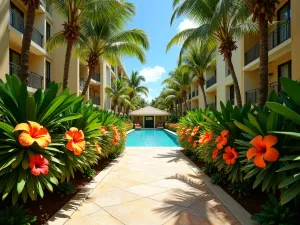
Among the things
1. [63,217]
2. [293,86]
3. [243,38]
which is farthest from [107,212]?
[243,38]

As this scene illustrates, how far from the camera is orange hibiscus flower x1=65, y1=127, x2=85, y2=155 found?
3.76 meters

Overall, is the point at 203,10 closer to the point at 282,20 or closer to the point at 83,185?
the point at 282,20

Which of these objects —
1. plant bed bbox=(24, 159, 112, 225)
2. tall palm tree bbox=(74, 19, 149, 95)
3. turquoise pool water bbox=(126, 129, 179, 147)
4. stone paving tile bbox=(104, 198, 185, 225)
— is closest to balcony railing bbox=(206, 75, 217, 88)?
turquoise pool water bbox=(126, 129, 179, 147)

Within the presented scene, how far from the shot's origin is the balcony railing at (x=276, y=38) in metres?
12.6

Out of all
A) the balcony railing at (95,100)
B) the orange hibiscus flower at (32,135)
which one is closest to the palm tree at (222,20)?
the orange hibiscus flower at (32,135)

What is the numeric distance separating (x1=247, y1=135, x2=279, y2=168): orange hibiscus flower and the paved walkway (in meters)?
1.23

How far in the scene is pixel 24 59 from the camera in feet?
24.6

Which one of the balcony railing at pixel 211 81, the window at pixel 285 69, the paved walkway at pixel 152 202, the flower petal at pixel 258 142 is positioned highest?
the balcony railing at pixel 211 81

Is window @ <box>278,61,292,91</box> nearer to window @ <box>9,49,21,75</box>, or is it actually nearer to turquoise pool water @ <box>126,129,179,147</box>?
turquoise pool water @ <box>126,129,179,147</box>

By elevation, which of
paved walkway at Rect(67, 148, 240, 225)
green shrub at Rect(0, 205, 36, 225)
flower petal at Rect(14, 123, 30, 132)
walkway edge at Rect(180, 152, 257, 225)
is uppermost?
flower petal at Rect(14, 123, 30, 132)

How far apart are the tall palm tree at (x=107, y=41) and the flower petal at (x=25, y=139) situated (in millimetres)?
10852

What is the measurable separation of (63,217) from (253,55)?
641 inches

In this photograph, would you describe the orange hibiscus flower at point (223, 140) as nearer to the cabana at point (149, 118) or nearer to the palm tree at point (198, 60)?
the palm tree at point (198, 60)

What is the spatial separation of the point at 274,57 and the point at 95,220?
14.0 metres
